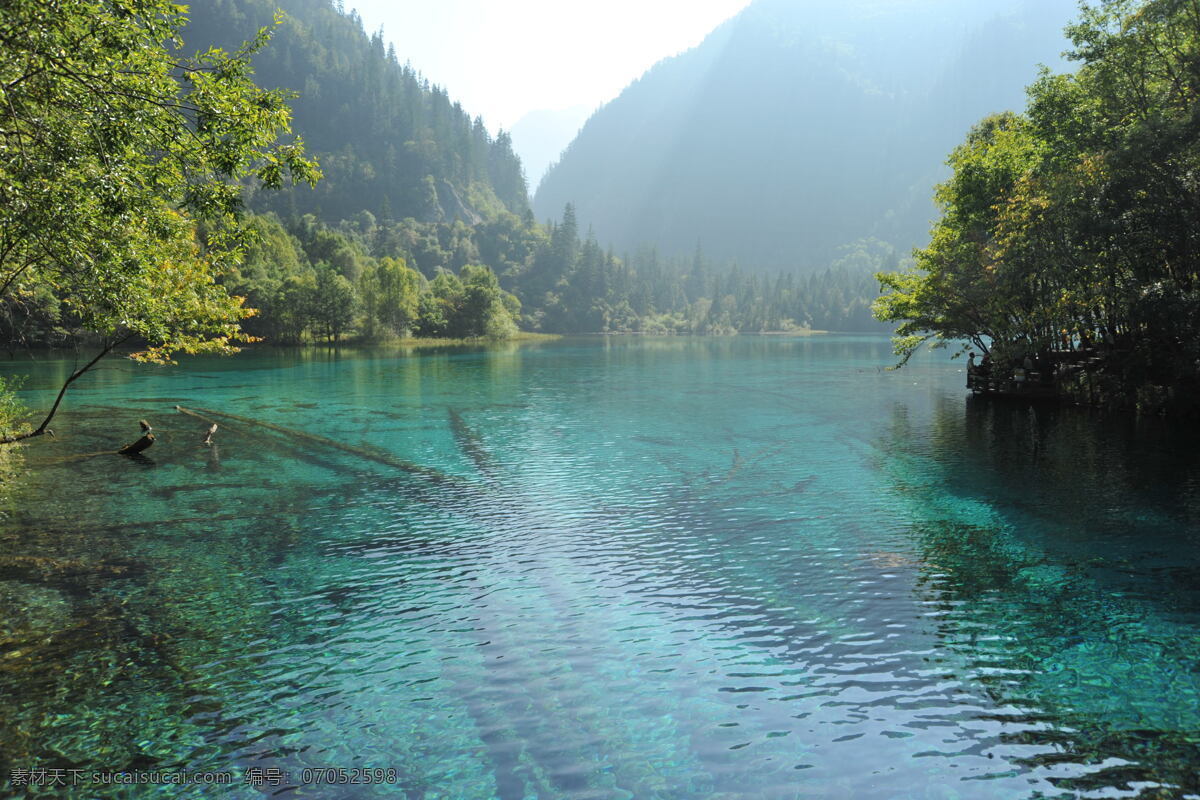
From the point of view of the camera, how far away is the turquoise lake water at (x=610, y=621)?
9367mm

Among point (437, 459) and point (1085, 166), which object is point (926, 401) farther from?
point (437, 459)

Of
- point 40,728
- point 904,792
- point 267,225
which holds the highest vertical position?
point 267,225

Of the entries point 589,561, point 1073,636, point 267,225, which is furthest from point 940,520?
point 267,225

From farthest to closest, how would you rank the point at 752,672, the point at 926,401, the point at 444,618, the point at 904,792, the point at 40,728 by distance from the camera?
the point at 926,401 → the point at 444,618 → the point at 752,672 → the point at 40,728 → the point at 904,792

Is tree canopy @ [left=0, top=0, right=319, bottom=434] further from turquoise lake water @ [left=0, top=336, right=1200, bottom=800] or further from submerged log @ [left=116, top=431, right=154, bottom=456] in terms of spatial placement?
submerged log @ [left=116, top=431, right=154, bottom=456]

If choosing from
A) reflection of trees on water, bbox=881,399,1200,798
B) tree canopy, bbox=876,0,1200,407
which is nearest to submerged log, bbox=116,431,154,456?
reflection of trees on water, bbox=881,399,1200,798

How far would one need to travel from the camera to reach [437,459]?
29828mm

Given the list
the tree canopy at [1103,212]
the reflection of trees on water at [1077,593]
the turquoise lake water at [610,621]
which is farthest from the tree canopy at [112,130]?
the tree canopy at [1103,212]

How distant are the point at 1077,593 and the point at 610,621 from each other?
10326 millimetres

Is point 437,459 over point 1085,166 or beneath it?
beneath

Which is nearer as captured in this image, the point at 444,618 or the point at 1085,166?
the point at 444,618

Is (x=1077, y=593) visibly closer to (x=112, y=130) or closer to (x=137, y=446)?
(x=112, y=130)

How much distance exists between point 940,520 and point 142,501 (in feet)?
82.6

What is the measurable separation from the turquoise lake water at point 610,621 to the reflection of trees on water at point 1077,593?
8 cm
